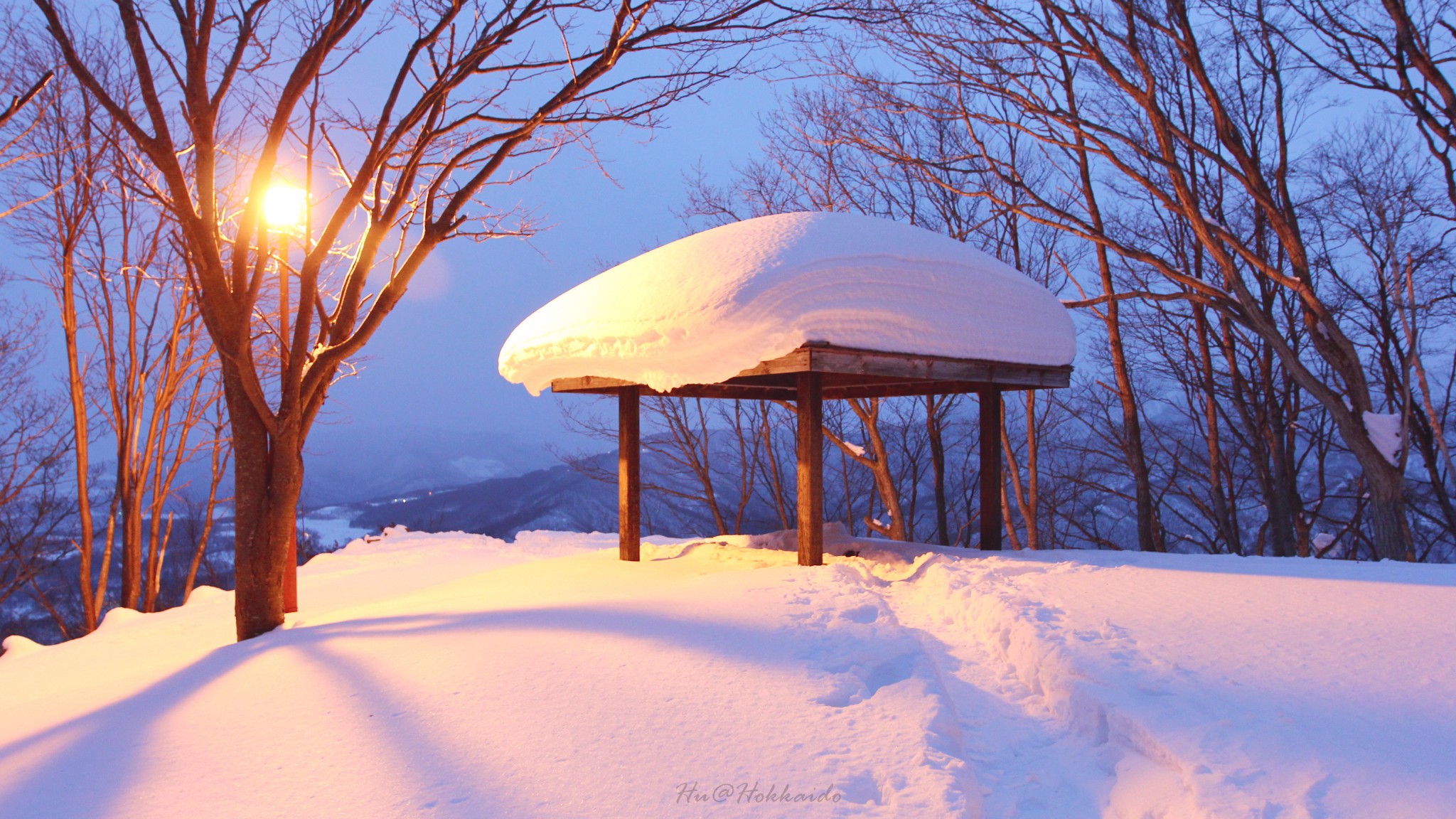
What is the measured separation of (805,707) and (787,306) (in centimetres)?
258

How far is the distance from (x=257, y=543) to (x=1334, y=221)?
1492cm

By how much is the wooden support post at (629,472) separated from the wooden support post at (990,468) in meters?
3.13

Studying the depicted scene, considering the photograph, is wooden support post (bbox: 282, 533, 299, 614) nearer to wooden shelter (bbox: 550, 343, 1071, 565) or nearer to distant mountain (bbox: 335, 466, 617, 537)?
wooden shelter (bbox: 550, 343, 1071, 565)

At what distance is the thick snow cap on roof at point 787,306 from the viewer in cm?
457

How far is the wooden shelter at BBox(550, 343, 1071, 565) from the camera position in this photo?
195 inches

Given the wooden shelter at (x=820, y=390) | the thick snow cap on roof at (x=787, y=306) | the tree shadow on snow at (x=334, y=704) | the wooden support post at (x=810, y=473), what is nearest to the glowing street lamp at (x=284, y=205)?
the thick snow cap on roof at (x=787, y=306)

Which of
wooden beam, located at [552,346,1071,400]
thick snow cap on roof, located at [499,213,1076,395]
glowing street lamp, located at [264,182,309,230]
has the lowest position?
wooden beam, located at [552,346,1071,400]

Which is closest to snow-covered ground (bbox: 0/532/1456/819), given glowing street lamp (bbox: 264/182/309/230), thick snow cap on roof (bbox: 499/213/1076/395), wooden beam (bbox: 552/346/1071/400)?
wooden beam (bbox: 552/346/1071/400)

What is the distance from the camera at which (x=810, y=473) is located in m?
5.31

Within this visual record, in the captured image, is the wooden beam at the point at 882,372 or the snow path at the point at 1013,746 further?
the wooden beam at the point at 882,372

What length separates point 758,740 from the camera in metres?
2.36

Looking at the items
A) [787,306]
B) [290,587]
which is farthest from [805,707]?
[290,587]

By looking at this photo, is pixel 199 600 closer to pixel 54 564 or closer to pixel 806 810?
pixel 54 564

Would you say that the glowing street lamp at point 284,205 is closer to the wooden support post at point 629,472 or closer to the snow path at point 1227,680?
the wooden support post at point 629,472
